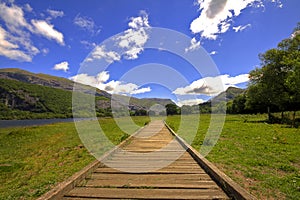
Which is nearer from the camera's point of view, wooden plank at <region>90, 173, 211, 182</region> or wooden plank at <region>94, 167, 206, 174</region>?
wooden plank at <region>90, 173, 211, 182</region>

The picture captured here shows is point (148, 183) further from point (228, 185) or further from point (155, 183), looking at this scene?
point (228, 185)

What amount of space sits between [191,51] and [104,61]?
4.85 meters

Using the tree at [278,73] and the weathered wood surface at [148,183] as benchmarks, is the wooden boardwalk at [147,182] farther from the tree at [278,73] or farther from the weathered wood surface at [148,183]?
the tree at [278,73]

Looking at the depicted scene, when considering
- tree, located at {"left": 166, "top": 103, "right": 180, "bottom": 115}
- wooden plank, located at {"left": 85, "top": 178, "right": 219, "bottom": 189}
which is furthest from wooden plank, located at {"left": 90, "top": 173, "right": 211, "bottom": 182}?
tree, located at {"left": 166, "top": 103, "right": 180, "bottom": 115}

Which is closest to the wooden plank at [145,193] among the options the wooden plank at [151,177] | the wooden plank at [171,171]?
the wooden plank at [151,177]

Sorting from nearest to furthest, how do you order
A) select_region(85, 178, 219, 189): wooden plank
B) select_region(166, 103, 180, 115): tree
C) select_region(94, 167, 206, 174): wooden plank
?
select_region(85, 178, 219, 189): wooden plank, select_region(94, 167, 206, 174): wooden plank, select_region(166, 103, 180, 115): tree

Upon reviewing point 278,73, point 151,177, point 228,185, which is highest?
point 278,73

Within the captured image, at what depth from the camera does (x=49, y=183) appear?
680 cm

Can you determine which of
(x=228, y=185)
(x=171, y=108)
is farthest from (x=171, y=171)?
(x=171, y=108)

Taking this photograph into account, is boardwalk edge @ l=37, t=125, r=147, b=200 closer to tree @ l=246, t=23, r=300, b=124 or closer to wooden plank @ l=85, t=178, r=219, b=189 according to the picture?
wooden plank @ l=85, t=178, r=219, b=189

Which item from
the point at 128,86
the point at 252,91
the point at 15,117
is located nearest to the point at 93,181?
the point at 128,86

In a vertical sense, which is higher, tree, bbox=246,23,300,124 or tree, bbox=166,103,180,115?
tree, bbox=246,23,300,124

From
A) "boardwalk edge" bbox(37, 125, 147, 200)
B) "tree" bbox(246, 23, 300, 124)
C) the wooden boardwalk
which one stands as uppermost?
"tree" bbox(246, 23, 300, 124)

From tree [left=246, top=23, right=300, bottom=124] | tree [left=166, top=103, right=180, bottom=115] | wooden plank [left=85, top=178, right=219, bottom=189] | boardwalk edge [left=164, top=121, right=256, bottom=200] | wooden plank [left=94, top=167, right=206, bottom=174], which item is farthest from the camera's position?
tree [left=166, top=103, right=180, bottom=115]
